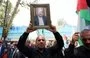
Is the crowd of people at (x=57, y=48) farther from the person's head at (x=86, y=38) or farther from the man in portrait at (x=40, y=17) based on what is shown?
the man in portrait at (x=40, y=17)

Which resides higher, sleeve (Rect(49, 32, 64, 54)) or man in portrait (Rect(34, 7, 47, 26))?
man in portrait (Rect(34, 7, 47, 26))

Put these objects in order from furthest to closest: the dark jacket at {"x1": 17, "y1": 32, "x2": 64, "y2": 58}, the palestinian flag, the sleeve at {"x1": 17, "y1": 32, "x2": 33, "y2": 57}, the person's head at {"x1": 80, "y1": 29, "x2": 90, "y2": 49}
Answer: the palestinian flag < the sleeve at {"x1": 17, "y1": 32, "x2": 33, "y2": 57} < the dark jacket at {"x1": 17, "y1": 32, "x2": 64, "y2": 58} < the person's head at {"x1": 80, "y1": 29, "x2": 90, "y2": 49}

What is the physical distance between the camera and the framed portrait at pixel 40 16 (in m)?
6.69

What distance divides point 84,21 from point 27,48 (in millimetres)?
1540

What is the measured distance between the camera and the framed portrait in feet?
22.0

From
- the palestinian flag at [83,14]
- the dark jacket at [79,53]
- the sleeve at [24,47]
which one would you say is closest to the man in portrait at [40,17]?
the sleeve at [24,47]

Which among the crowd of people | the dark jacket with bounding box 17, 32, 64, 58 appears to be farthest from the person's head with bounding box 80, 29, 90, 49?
the dark jacket with bounding box 17, 32, 64, 58

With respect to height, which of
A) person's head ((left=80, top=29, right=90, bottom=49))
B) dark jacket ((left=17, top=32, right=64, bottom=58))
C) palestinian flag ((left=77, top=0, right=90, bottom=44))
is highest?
palestinian flag ((left=77, top=0, right=90, bottom=44))

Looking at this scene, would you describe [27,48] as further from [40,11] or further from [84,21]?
[84,21]

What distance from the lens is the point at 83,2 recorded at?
8.62 metres

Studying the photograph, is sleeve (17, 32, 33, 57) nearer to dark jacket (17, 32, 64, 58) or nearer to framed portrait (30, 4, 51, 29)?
dark jacket (17, 32, 64, 58)

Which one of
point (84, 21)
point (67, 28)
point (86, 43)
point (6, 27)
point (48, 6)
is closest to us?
point (86, 43)

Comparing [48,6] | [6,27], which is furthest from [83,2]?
[6,27]

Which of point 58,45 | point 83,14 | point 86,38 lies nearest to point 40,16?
point 58,45
